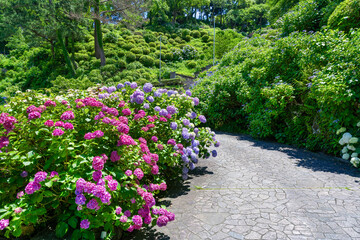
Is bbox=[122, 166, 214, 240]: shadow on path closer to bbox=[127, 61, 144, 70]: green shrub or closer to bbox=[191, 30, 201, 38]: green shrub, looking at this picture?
bbox=[127, 61, 144, 70]: green shrub

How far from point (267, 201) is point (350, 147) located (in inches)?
103

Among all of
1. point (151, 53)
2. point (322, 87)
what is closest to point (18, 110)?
point (322, 87)

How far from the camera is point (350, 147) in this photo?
486 centimetres

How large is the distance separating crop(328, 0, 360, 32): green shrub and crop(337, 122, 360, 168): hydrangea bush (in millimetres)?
3461

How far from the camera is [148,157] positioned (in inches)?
109

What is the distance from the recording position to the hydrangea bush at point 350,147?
4691 millimetres

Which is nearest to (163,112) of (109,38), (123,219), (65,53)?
(123,219)

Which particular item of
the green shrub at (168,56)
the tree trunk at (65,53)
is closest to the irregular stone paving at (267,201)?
the tree trunk at (65,53)

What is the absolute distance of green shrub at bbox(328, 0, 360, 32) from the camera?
6.44 metres

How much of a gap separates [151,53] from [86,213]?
2784cm

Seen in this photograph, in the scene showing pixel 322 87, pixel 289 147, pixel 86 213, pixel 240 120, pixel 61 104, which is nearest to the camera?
pixel 86 213

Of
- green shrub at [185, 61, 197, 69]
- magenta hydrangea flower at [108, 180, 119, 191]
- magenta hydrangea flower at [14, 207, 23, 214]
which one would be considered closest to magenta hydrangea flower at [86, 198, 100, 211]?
magenta hydrangea flower at [108, 180, 119, 191]

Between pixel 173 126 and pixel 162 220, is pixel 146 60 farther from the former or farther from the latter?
pixel 162 220

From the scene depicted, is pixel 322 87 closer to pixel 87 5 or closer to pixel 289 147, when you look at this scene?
pixel 289 147
